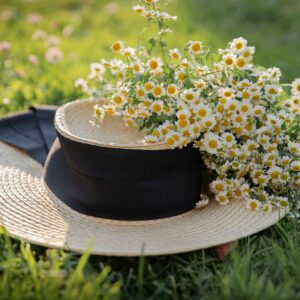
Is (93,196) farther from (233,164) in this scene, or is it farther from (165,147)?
(233,164)

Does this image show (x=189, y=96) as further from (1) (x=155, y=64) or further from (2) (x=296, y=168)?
(2) (x=296, y=168)

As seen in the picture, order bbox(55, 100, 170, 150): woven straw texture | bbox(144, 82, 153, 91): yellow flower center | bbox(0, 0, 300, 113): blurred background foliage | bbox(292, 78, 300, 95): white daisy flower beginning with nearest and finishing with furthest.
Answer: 1. bbox(144, 82, 153, 91): yellow flower center
2. bbox(292, 78, 300, 95): white daisy flower
3. bbox(55, 100, 170, 150): woven straw texture
4. bbox(0, 0, 300, 113): blurred background foliage

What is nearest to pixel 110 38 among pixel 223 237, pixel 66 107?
pixel 66 107

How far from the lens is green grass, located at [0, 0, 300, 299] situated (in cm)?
161

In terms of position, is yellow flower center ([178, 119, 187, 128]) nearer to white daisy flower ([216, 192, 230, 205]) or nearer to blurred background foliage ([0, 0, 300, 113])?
white daisy flower ([216, 192, 230, 205])

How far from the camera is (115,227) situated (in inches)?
76.2

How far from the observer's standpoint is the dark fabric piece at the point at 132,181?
6.24ft

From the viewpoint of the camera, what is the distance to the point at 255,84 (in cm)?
208

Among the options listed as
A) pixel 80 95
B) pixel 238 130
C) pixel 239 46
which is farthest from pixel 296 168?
pixel 80 95

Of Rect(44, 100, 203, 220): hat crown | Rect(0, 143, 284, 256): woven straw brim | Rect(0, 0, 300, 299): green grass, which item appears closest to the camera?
Rect(0, 0, 300, 299): green grass

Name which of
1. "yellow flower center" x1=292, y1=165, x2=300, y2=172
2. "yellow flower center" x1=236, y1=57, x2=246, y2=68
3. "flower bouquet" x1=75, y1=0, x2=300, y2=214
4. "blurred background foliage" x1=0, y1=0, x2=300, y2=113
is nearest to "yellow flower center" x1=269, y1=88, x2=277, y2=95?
"flower bouquet" x1=75, y1=0, x2=300, y2=214

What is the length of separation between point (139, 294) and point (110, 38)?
3237mm

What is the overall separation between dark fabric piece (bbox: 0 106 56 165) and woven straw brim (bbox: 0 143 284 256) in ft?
1.12

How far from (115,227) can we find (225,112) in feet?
1.67
